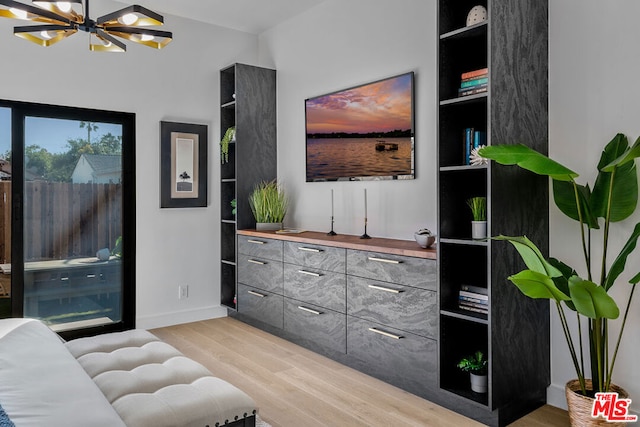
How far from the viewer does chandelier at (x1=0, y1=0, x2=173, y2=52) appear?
2354mm

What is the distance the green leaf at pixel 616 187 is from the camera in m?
2.26

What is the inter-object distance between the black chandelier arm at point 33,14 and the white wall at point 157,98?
1.53m

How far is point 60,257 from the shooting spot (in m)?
3.98

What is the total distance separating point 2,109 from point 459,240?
355 centimetres

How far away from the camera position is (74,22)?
2.54 m

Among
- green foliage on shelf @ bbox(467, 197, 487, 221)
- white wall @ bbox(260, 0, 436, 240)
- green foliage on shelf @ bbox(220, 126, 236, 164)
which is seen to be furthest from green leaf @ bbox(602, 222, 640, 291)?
green foliage on shelf @ bbox(220, 126, 236, 164)

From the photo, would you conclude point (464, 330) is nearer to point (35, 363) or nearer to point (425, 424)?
point (425, 424)

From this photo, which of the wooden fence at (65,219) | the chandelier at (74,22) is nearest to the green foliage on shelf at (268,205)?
the wooden fence at (65,219)

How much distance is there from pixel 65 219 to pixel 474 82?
3387 millimetres

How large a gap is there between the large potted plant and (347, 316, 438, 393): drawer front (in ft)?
2.42

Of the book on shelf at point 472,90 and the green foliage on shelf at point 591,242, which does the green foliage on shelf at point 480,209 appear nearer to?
the green foliage on shelf at point 591,242

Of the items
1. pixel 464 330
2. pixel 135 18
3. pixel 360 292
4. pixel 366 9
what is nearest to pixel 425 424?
pixel 464 330

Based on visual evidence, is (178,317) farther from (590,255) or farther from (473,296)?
(590,255)

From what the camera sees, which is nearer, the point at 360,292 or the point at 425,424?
the point at 425,424
